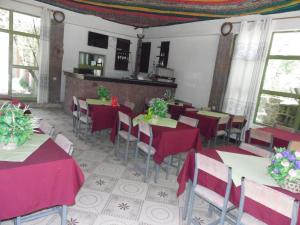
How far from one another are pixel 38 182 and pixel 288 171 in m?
1.72

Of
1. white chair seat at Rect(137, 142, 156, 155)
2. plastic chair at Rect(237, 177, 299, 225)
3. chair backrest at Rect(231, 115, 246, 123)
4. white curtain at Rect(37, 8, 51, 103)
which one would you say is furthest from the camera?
white curtain at Rect(37, 8, 51, 103)

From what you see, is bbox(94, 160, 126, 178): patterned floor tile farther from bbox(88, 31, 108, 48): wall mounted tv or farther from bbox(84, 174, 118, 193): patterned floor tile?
bbox(88, 31, 108, 48): wall mounted tv

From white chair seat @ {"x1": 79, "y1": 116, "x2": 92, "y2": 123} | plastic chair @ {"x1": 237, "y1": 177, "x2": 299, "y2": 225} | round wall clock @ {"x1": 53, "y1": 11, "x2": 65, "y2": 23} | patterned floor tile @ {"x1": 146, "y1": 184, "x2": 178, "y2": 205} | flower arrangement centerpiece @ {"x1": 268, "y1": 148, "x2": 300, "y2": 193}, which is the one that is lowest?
patterned floor tile @ {"x1": 146, "y1": 184, "x2": 178, "y2": 205}

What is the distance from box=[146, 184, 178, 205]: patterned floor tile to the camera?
2.59 m

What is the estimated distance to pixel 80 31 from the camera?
677 cm

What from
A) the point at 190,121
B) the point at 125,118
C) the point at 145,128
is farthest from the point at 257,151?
the point at 125,118

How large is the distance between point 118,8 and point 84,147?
9.70 feet

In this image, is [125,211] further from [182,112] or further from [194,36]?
[194,36]

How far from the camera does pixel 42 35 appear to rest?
6023 mm

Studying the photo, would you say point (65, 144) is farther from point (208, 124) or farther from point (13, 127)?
point (208, 124)

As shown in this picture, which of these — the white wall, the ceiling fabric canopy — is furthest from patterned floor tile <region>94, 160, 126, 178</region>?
the white wall

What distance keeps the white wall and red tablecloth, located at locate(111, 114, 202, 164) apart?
187 inches

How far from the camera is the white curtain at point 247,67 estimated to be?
4.73m

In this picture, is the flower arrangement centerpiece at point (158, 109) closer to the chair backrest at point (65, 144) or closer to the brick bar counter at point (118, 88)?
the chair backrest at point (65, 144)
